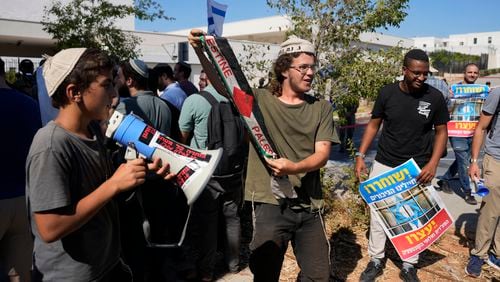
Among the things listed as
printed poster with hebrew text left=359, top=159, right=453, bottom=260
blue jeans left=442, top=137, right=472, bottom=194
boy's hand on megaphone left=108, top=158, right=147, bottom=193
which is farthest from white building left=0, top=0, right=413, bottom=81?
boy's hand on megaphone left=108, top=158, right=147, bottom=193

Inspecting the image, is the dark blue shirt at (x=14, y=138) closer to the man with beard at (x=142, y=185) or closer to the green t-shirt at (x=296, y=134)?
the man with beard at (x=142, y=185)

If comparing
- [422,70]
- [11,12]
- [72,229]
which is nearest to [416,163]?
[422,70]

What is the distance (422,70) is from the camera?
3.49 metres

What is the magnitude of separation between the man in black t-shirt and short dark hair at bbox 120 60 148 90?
84.4 inches

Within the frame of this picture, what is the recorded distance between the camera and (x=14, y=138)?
A: 2762mm

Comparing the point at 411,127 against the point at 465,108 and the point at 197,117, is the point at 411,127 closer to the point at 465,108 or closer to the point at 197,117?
the point at 197,117

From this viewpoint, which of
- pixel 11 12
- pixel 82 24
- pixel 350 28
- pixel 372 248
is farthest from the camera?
A: pixel 11 12

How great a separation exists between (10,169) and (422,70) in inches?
128

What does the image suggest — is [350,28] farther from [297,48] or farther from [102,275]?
[102,275]

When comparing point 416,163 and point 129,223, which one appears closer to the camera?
point 129,223

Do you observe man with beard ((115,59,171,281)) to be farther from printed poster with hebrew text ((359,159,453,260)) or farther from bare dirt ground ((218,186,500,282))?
printed poster with hebrew text ((359,159,453,260))

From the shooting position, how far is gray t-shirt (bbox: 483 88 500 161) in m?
3.85

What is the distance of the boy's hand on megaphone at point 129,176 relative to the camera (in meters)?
1.70

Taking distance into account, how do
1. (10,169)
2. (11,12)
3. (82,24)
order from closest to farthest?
(10,169), (82,24), (11,12)
